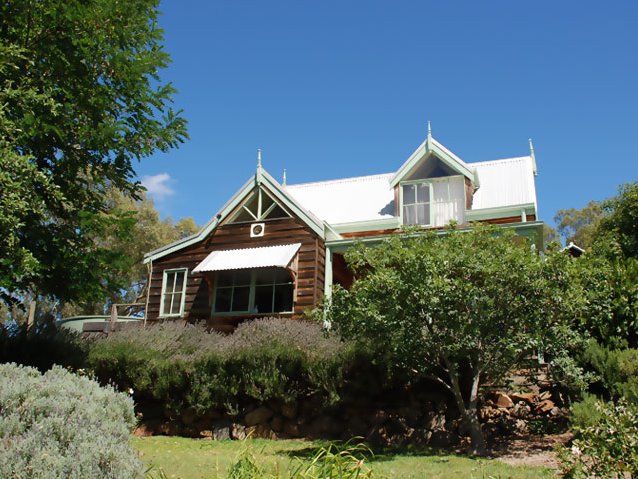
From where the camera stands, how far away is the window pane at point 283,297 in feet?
67.3

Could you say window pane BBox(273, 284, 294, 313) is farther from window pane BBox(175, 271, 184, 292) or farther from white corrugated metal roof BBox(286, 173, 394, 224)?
window pane BBox(175, 271, 184, 292)

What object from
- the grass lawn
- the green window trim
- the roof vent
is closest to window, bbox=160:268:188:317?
the green window trim

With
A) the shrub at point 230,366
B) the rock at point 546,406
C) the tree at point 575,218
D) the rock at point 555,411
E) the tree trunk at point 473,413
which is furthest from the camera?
the tree at point 575,218

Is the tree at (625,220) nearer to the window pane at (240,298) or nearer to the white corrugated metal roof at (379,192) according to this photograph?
the white corrugated metal roof at (379,192)

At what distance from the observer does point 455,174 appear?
21.0m

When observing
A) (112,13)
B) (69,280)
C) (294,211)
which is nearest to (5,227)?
(69,280)

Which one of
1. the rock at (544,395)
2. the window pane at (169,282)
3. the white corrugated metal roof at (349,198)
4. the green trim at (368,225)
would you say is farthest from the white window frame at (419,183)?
the window pane at (169,282)

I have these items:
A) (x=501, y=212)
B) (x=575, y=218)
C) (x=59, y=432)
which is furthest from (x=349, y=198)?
(x=575, y=218)

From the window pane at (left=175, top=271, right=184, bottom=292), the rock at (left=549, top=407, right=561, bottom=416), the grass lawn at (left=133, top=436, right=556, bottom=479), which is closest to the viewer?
the grass lawn at (left=133, top=436, right=556, bottom=479)

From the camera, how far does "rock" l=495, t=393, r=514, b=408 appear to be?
13164 mm

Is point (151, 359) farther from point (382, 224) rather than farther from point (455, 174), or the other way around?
point (455, 174)

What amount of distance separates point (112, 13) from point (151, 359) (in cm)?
803

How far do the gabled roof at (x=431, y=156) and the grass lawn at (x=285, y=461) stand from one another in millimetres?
11111

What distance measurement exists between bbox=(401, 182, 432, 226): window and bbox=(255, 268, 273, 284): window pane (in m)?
5.08
